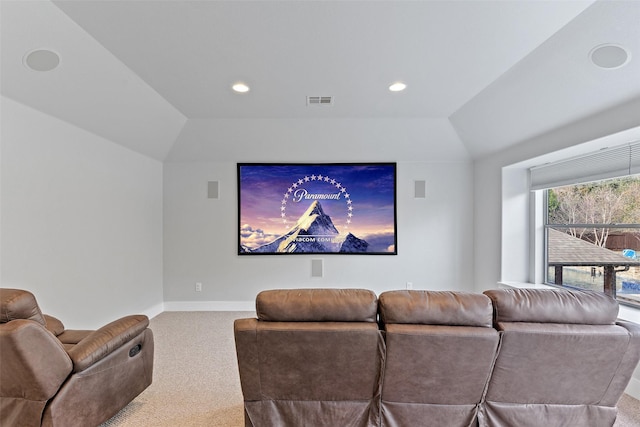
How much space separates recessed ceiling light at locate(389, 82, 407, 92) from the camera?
299 cm

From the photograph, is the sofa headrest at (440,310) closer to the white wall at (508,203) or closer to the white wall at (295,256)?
the white wall at (508,203)

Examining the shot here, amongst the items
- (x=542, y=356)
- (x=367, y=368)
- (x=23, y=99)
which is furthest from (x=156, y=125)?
(x=542, y=356)

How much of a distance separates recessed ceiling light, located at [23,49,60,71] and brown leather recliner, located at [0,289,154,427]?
1.69m

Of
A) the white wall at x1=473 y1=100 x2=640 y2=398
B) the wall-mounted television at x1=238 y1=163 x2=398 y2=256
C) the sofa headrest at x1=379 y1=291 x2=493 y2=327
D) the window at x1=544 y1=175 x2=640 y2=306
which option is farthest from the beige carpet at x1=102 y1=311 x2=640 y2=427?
the white wall at x1=473 y1=100 x2=640 y2=398

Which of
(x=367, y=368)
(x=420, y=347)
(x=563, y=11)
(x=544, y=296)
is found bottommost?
(x=367, y=368)

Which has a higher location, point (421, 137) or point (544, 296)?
point (421, 137)

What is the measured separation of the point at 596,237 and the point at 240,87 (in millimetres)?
4108

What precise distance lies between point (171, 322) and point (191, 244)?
1180 millimetres

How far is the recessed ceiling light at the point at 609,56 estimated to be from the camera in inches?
79.6

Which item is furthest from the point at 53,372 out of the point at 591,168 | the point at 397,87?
the point at 591,168

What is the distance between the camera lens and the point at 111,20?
2049mm

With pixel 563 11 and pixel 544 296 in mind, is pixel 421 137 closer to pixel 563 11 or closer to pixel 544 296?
pixel 563 11

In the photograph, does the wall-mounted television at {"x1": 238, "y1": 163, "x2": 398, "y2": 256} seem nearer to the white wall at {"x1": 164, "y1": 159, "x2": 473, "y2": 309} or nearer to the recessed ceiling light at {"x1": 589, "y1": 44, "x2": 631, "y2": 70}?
the white wall at {"x1": 164, "y1": 159, "x2": 473, "y2": 309}

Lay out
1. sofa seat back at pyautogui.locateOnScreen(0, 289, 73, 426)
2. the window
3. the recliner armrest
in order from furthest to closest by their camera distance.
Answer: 1. the window
2. the recliner armrest
3. sofa seat back at pyautogui.locateOnScreen(0, 289, 73, 426)
